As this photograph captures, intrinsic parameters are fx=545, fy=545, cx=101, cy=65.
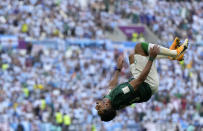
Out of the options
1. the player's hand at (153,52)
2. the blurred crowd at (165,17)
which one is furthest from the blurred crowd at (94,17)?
the player's hand at (153,52)

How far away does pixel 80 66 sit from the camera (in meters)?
20.0

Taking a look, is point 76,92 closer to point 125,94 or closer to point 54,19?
point 54,19

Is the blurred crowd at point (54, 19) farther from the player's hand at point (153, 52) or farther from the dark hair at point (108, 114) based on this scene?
the player's hand at point (153, 52)

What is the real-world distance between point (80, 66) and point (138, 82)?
1233cm

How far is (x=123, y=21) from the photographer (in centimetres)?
2458

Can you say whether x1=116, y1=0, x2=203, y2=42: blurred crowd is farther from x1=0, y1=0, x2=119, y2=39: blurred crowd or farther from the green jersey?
the green jersey

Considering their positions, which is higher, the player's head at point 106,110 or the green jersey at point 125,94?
the green jersey at point 125,94

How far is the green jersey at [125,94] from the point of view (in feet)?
25.3

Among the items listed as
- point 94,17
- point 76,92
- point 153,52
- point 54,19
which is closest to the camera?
point 153,52

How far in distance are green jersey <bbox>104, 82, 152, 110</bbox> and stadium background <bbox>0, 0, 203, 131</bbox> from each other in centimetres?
743

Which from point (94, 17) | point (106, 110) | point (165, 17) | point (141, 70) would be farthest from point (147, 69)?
point (165, 17)

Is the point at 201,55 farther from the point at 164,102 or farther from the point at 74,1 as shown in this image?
the point at 74,1

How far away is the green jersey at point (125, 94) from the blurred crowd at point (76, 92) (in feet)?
24.4

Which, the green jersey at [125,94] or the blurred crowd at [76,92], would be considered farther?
the blurred crowd at [76,92]
